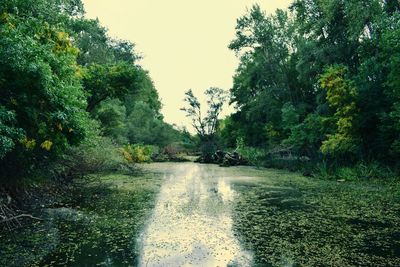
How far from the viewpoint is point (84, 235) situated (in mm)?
7988

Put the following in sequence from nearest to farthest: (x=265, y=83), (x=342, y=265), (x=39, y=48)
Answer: (x=342, y=265)
(x=39, y=48)
(x=265, y=83)

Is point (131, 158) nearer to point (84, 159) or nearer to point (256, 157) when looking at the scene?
point (256, 157)

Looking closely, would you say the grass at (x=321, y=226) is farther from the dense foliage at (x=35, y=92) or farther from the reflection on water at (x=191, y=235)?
the dense foliage at (x=35, y=92)

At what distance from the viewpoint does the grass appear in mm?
6309

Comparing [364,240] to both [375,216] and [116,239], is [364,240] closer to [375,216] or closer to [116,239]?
[375,216]

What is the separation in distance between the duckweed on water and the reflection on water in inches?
15.0

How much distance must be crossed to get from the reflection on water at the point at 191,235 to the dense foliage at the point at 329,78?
1049cm

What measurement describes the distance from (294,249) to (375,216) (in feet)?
13.1

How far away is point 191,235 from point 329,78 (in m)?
15.8

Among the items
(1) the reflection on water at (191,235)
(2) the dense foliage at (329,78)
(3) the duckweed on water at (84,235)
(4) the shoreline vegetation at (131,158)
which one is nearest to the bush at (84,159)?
(4) the shoreline vegetation at (131,158)

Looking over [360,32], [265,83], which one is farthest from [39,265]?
[265,83]

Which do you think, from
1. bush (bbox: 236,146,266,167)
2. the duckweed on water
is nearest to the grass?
the duckweed on water

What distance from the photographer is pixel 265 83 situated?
3947 cm

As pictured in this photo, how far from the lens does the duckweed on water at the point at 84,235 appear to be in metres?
6.37
